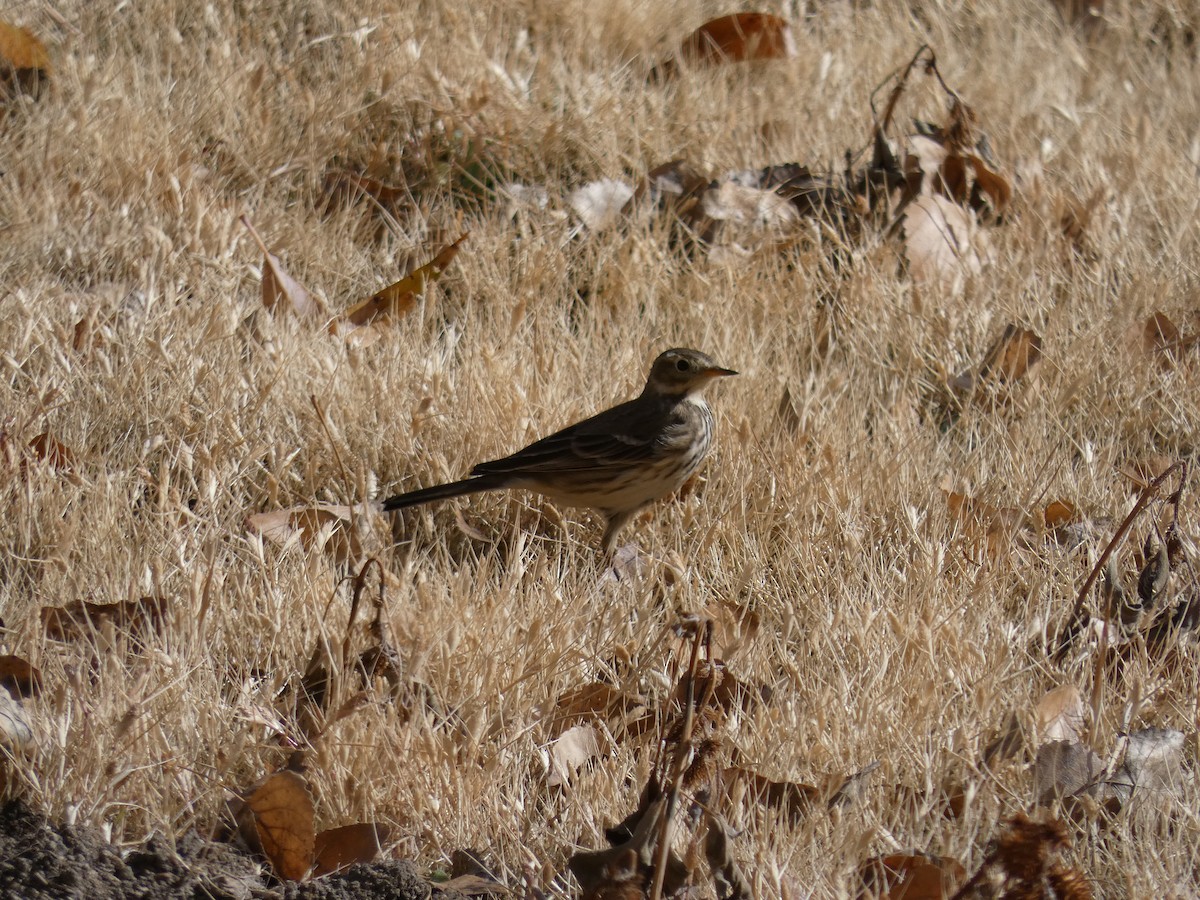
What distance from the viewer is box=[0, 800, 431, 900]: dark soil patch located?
2533mm

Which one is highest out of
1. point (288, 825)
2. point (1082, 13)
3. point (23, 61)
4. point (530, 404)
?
point (23, 61)

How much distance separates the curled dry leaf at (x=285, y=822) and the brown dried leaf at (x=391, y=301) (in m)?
2.30

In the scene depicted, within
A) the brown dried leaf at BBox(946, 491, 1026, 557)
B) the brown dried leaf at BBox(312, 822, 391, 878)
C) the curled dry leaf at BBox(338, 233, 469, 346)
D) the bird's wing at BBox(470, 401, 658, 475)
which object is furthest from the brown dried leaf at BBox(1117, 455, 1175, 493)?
the brown dried leaf at BBox(312, 822, 391, 878)

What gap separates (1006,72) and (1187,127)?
82 cm

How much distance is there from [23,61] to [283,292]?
1.72 metres

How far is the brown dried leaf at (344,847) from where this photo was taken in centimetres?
279

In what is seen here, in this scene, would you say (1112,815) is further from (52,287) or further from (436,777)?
(52,287)

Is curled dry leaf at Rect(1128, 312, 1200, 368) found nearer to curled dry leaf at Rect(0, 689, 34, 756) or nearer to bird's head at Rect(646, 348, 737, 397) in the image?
bird's head at Rect(646, 348, 737, 397)

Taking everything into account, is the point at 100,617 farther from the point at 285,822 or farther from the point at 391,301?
the point at 391,301

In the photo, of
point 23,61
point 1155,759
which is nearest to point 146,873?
point 1155,759

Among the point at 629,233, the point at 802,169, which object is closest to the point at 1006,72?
the point at 802,169

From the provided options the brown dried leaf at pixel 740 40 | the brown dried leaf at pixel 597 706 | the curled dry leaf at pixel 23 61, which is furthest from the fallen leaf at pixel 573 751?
the brown dried leaf at pixel 740 40

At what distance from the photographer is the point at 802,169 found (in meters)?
5.55

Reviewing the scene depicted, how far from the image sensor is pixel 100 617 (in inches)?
130
